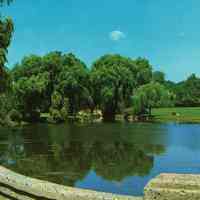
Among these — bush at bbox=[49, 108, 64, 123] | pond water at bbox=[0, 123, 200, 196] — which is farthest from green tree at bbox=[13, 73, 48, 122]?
pond water at bbox=[0, 123, 200, 196]

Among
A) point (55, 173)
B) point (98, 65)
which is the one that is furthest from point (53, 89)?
point (55, 173)

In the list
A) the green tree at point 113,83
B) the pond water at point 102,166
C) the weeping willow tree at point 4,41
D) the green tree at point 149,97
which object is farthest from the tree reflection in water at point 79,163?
the green tree at point 113,83

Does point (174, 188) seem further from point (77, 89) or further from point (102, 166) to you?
point (77, 89)

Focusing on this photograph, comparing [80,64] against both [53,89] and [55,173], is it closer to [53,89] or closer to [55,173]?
[53,89]

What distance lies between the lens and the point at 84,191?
439 centimetres

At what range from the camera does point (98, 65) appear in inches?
2726

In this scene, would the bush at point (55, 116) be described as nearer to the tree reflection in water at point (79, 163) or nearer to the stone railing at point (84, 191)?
the tree reflection in water at point (79, 163)

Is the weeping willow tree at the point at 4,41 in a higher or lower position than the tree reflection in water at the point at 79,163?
higher

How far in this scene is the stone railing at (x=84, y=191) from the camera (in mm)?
3496

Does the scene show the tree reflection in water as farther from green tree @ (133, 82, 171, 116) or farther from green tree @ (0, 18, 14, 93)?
green tree @ (133, 82, 171, 116)

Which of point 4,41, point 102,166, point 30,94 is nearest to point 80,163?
point 102,166

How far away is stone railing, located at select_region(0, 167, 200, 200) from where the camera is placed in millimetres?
3496

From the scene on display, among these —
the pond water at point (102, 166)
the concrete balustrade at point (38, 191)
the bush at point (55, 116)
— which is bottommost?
the pond water at point (102, 166)

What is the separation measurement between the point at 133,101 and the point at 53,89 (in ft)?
37.5
